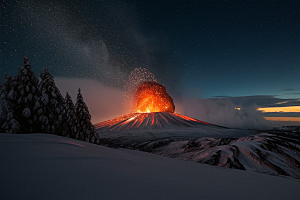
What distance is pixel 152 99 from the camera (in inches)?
1917

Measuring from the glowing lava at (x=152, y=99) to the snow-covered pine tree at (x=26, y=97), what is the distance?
38.1 metres

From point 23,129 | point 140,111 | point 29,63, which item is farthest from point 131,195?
point 140,111

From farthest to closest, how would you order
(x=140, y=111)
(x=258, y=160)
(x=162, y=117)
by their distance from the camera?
1. (x=140, y=111)
2. (x=162, y=117)
3. (x=258, y=160)

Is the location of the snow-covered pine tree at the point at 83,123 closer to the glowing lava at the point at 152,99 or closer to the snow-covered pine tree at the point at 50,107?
the snow-covered pine tree at the point at 50,107

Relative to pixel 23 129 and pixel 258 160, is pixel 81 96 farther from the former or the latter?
pixel 258 160

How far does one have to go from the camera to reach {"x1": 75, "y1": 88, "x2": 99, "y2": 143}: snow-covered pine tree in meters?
14.4

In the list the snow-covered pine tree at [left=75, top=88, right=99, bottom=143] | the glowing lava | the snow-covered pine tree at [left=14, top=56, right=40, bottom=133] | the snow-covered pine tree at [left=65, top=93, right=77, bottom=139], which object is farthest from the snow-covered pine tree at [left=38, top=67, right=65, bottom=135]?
the glowing lava

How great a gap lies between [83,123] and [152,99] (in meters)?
34.9

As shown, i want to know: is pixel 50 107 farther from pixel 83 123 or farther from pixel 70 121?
pixel 83 123

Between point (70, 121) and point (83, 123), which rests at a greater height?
point (70, 121)

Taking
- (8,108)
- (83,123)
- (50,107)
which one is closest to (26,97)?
(8,108)

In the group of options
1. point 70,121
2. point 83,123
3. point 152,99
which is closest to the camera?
point 70,121

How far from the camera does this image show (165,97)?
4972 centimetres

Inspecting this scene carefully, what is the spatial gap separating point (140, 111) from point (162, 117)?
9.92 meters
